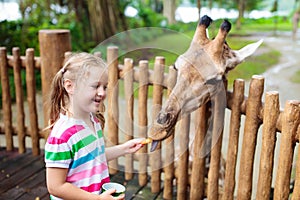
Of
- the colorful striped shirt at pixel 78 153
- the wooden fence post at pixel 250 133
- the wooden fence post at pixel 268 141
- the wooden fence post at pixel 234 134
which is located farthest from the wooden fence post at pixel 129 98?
the colorful striped shirt at pixel 78 153

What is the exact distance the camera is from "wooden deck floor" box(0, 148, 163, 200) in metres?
2.96

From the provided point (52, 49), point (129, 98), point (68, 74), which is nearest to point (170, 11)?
point (52, 49)

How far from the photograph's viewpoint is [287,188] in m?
2.18

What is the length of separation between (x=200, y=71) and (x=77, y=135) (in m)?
0.80

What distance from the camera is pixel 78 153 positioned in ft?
5.31

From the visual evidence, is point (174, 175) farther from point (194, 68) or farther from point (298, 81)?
point (298, 81)

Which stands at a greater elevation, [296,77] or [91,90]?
[91,90]

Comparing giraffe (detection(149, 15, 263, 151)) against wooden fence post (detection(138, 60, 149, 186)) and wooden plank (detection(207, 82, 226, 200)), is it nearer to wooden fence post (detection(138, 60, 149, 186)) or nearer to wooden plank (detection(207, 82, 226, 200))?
wooden plank (detection(207, 82, 226, 200))

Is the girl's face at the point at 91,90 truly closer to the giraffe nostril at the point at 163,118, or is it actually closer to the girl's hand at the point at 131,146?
the girl's hand at the point at 131,146

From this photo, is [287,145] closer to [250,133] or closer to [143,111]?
[250,133]

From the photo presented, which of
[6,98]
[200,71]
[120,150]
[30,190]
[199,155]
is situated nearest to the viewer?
[120,150]

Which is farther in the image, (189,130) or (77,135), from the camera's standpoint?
(189,130)

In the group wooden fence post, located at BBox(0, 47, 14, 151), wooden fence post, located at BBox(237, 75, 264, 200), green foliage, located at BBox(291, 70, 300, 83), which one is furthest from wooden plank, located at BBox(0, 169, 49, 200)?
green foliage, located at BBox(291, 70, 300, 83)

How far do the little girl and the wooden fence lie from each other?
2.50ft
